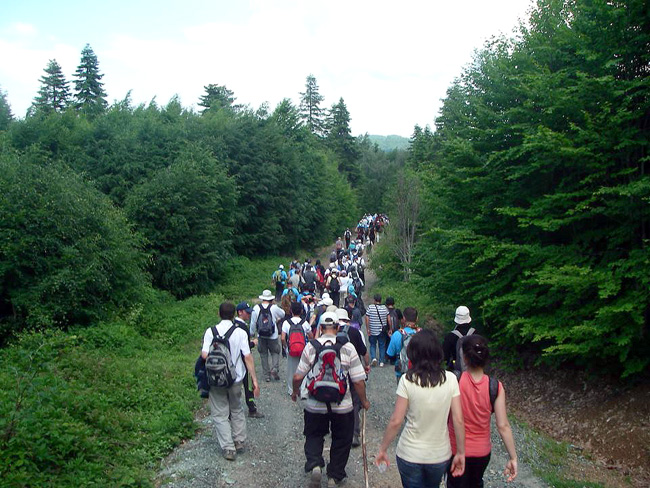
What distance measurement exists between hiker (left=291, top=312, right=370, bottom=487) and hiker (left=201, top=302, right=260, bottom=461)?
1048 mm

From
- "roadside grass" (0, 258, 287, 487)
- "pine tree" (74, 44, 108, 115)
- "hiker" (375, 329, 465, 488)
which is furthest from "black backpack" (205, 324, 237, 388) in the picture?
"pine tree" (74, 44, 108, 115)

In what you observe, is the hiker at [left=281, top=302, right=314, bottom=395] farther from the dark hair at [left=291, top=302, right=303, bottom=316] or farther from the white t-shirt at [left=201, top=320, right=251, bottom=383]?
the white t-shirt at [left=201, top=320, right=251, bottom=383]

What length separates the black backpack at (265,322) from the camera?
946 cm

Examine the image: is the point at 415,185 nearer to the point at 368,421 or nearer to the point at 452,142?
the point at 452,142

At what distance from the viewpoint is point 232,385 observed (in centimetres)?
611

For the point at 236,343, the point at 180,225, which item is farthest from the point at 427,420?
the point at 180,225

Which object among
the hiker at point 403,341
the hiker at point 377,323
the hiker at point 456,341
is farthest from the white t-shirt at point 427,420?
the hiker at point 377,323

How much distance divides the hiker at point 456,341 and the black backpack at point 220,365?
2555mm

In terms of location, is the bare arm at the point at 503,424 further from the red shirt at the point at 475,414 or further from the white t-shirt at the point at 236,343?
the white t-shirt at the point at 236,343

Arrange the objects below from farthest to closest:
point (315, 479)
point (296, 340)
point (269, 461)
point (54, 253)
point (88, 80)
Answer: point (88, 80) → point (54, 253) → point (296, 340) → point (269, 461) → point (315, 479)

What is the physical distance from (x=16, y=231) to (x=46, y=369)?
6110 millimetres

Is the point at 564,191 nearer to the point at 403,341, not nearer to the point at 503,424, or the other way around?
the point at 403,341

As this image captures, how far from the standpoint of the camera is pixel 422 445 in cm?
381

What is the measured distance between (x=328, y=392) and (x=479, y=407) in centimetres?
164
